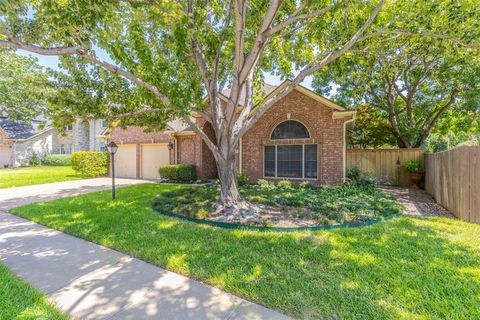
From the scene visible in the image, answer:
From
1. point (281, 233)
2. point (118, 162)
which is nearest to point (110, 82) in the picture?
point (281, 233)

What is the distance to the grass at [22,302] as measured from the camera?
261cm

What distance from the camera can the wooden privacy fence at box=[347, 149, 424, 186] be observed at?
12.2 m

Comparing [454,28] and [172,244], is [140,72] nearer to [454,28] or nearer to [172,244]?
[172,244]

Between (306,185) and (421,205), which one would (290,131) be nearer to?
(306,185)

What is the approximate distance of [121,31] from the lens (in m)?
6.57

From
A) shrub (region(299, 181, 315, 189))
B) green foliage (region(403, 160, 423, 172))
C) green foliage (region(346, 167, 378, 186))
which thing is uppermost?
green foliage (region(403, 160, 423, 172))

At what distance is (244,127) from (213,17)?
3.72m

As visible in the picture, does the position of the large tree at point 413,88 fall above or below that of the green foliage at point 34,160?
above

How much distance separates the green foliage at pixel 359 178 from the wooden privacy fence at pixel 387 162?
0.98 meters

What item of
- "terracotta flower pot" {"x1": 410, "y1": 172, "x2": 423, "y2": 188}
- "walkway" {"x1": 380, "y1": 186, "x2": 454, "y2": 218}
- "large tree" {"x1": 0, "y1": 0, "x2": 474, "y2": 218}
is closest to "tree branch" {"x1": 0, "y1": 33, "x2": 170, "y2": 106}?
"large tree" {"x1": 0, "y1": 0, "x2": 474, "y2": 218}

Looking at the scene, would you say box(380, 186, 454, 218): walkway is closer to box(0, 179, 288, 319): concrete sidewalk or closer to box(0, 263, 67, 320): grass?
box(0, 179, 288, 319): concrete sidewalk

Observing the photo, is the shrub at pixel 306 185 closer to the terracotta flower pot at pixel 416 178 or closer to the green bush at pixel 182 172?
the terracotta flower pot at pixel 416 178

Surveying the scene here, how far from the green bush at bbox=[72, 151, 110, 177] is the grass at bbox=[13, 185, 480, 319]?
36.0 feet

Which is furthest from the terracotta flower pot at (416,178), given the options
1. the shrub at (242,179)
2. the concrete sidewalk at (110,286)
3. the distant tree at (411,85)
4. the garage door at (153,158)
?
the garage door at (153,158)
